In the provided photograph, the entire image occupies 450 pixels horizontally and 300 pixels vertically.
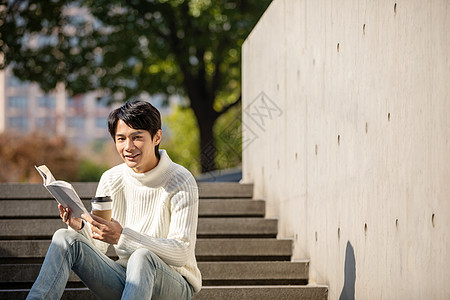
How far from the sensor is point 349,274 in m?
3.57

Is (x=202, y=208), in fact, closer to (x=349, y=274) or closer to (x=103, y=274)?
(x=349, y=274)

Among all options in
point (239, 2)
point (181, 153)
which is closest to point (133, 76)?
point (239, 2)

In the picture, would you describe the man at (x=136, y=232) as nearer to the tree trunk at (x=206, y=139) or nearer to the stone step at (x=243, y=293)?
the stone step at (x=243, y=293)

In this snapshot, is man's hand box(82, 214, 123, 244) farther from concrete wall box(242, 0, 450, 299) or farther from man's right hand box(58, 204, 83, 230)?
concrete wall box(242, 0, 450, 299)

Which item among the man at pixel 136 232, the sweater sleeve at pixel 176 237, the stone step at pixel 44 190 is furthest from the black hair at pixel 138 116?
the stone step at pixel 44 190

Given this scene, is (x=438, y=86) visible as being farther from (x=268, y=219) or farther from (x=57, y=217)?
(x=57, y=217)

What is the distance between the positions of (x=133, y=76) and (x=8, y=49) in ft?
9.09

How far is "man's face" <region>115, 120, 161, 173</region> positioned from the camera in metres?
3.37

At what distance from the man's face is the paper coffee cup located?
345 mm

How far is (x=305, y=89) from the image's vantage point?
4633 mm

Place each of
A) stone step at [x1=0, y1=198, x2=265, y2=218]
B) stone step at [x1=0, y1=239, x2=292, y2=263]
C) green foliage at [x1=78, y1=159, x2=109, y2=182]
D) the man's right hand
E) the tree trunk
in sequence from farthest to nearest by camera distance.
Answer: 1. green foliage at [x1=78, y1=159, x2=109, y2=182]
2. the tree trunk
3. stone step at [x1=0, y1=198, x2=265, y2=218]
4. stone step at [x1=0, y1=239, x2=292, y2=263]
5. the man's right hand

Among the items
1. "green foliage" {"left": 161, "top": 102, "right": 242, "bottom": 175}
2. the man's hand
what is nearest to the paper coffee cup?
the man's hand

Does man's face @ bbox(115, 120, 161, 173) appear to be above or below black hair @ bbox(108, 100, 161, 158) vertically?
below

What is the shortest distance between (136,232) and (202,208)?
2.48 m
